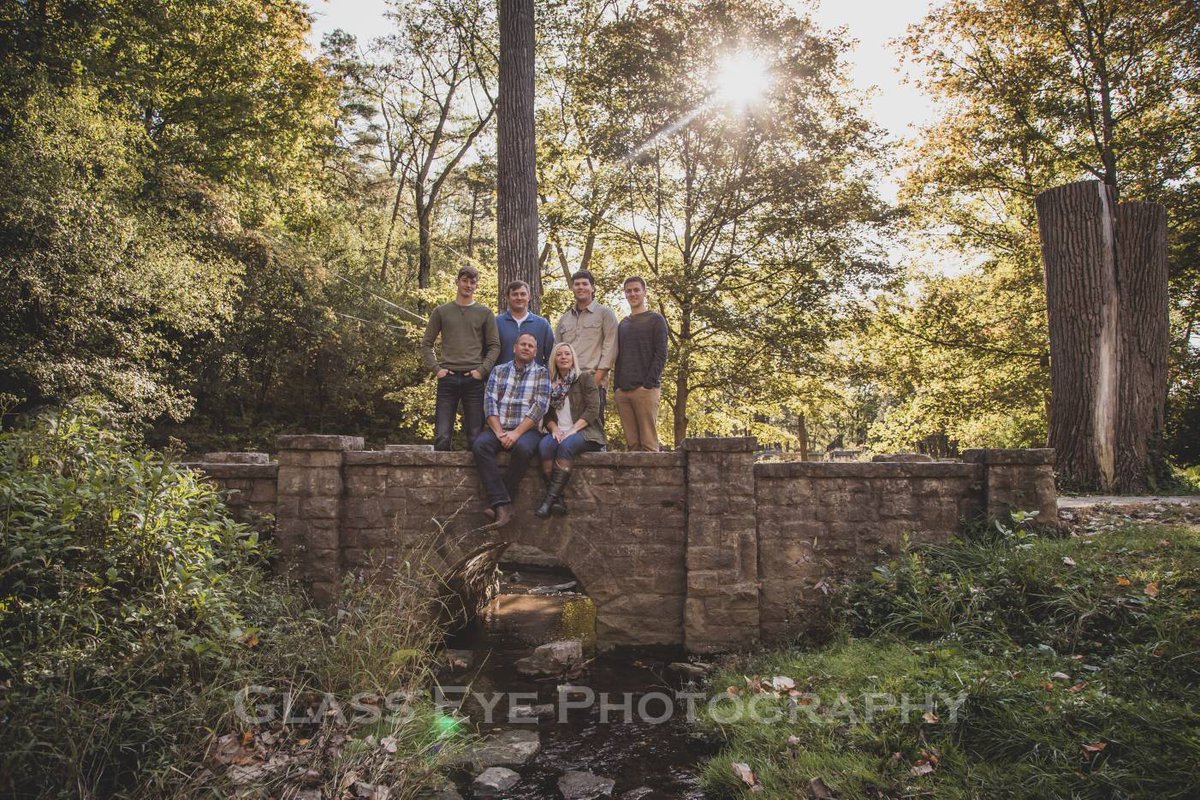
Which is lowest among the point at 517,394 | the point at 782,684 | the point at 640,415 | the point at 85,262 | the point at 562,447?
the point at 782,684

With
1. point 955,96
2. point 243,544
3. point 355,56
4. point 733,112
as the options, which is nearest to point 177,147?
point 355,56

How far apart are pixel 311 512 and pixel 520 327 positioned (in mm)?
2674

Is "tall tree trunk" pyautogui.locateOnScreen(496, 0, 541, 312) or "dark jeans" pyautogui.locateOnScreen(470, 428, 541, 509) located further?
"tall tree trunk" pyautogui.locateOnScreen(496, 0, 541, 312)

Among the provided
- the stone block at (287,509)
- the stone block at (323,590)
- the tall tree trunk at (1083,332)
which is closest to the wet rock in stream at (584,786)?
the stone block at (323,590)

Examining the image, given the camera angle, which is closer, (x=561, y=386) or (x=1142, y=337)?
(x=561, y=386)

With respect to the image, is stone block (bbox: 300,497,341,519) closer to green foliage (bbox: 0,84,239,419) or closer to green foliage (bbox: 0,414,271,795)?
green foliage (bbox: 0,414,271,795)

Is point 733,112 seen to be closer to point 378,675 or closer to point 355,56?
point 378,675

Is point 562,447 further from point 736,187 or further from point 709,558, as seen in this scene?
point 736,187

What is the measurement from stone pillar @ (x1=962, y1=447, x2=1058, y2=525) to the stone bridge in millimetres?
13

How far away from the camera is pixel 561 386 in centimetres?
618

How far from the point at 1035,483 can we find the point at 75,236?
40.7 feet

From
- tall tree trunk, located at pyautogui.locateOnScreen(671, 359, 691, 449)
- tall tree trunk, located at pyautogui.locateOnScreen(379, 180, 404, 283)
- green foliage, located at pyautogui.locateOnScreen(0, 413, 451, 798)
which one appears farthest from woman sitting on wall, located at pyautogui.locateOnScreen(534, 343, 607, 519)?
tall tree trunk, located at pyautogui.locateOnScreen(379, 180, 404, 283)

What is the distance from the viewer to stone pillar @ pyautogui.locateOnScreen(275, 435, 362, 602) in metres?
6.15

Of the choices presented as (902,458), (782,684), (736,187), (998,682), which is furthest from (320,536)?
(736,187)
